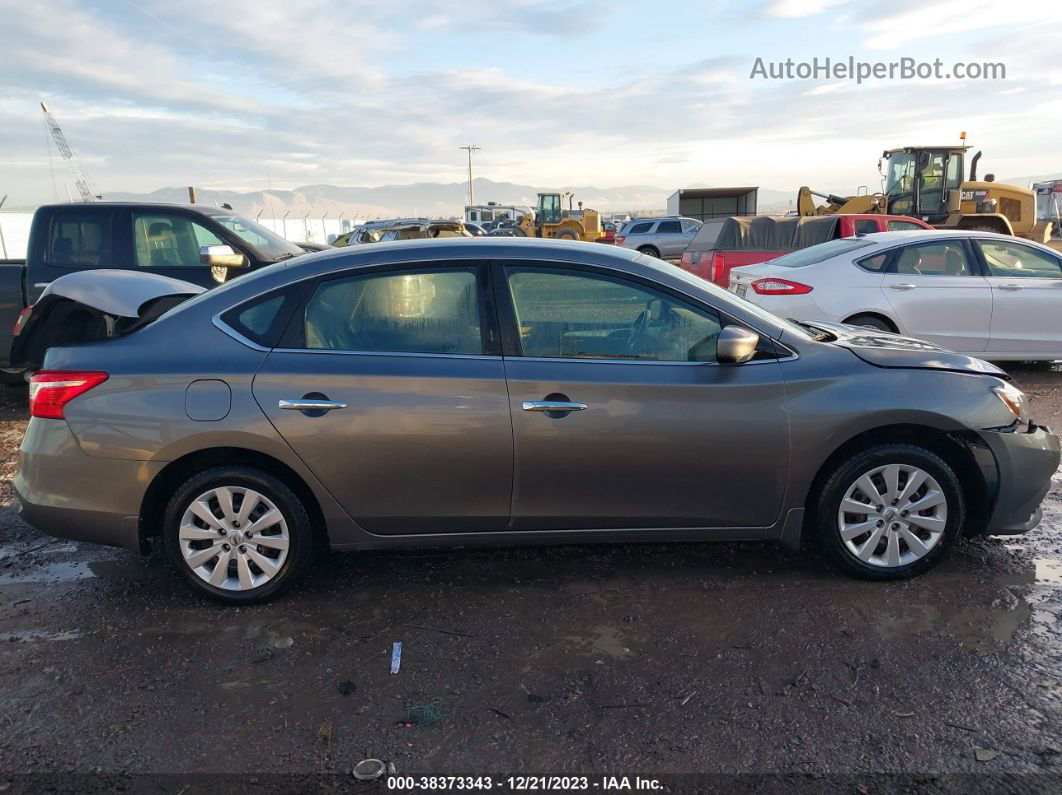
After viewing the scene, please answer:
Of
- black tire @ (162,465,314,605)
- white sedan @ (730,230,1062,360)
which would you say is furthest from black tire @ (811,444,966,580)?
white sedan @ (730,230,1062,360)

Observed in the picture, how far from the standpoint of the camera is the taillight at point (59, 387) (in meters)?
3.54

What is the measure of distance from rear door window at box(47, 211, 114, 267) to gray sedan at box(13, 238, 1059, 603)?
4.36m

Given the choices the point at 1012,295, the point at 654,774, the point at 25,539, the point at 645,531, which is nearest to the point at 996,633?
the point at 645,531

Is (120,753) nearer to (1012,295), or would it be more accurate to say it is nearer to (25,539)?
(25,539)

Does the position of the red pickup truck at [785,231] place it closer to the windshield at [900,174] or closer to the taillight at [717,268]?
the taillight at [717,268]

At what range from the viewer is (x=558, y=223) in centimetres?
3519

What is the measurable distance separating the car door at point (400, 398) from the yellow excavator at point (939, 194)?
63.4 feet

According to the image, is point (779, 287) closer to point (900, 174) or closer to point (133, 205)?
point (133, 205)

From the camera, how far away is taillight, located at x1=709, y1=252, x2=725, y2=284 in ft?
36.4

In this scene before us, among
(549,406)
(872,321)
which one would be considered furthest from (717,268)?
(549,406)

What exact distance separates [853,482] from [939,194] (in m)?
20.1

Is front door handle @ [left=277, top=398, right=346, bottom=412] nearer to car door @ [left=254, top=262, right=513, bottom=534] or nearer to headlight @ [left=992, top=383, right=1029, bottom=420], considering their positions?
car door @ [left=254, top=262, right=513, bottom=534]

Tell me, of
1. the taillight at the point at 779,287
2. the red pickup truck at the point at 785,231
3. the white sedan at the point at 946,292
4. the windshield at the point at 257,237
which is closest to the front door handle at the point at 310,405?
the windshield at the point at 257,237

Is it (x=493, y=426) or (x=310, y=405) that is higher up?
(x=310, y=405)
